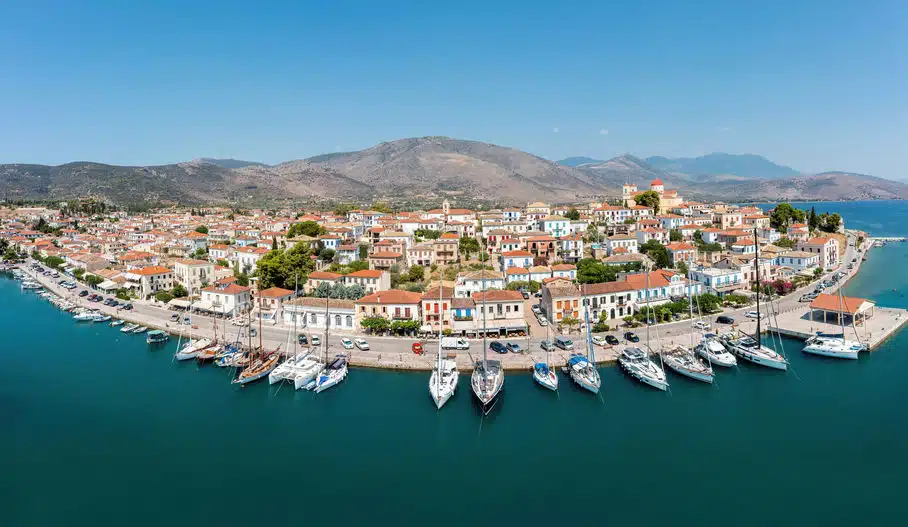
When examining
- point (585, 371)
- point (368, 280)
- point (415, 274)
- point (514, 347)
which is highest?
point (415, 274)

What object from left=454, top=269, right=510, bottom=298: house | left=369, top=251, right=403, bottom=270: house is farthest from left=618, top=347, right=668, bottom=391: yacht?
left=369, top=251, right=403, bottom=270: house

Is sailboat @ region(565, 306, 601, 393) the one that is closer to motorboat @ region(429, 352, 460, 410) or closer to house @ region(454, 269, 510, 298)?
motorboat @ region(429, 352, 460, 410)

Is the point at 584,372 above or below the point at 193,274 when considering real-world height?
below

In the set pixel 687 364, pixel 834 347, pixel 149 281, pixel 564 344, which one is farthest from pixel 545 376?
pixel 149 281

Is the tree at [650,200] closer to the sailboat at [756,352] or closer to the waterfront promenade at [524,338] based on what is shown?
the waterfront promenade at [524,338]

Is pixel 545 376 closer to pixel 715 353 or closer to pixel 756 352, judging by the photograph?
pixel 715 353

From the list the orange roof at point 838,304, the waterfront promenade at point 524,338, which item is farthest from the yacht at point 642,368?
the orange roof at point 838,304

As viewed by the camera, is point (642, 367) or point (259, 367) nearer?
point (642, 367)
